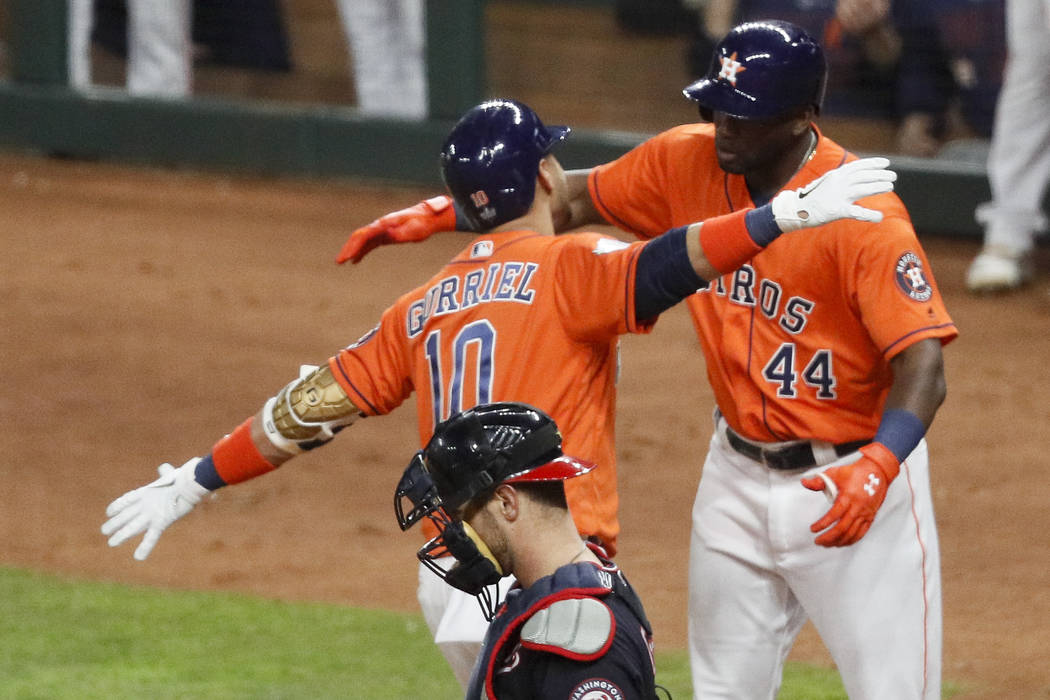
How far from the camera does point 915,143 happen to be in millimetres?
9375

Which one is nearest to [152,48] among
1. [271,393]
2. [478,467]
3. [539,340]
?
[271,393]

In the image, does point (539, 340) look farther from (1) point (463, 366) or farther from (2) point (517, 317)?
(1) point (463, 366)

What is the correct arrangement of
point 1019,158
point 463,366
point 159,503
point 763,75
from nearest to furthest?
point 463,366
point 763,75
point 159,503
point 1019,158

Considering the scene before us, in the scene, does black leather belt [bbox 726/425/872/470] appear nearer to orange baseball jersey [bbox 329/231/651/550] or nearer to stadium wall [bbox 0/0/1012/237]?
orange baseball jersey [bbox 329/231/651/550]

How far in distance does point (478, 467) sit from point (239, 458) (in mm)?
1204

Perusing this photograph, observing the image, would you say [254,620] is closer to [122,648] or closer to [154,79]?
[122,648]

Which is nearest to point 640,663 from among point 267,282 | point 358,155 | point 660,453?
point 660,453

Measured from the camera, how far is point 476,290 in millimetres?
3482

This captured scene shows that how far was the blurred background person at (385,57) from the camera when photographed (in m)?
10.6

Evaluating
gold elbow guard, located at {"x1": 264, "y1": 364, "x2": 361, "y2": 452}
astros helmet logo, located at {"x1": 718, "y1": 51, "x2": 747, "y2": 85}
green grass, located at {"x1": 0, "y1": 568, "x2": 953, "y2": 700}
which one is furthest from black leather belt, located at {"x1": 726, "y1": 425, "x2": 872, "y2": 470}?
green grass, located at {"x1": 0, "y1": 568, "x2": 953, "y2": 700}

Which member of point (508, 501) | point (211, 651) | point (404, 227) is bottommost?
point (211, 651)

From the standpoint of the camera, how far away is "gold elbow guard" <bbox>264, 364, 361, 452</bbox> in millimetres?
3686

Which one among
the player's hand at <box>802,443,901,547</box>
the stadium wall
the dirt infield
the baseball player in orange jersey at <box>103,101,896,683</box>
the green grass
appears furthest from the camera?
the stadium wall

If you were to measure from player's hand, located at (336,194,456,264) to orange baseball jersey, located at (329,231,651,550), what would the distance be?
0.66 m
